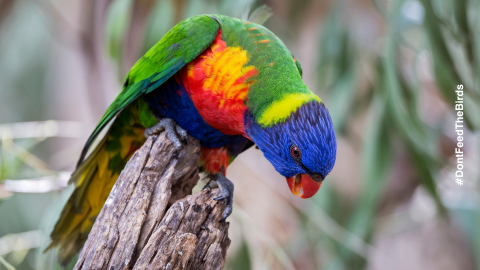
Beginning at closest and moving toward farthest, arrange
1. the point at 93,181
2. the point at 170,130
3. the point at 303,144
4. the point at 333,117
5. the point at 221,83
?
1. the point at 303,144
2. the point at 221,83
3. the point at 170,130
4. the point at 93,181
5. the point at 333,117

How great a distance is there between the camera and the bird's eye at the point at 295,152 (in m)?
0.88

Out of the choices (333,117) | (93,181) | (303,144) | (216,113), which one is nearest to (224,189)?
(216,113)

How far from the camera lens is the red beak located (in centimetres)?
93

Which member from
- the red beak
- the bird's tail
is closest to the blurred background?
the bird's tail

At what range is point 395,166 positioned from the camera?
291 cm

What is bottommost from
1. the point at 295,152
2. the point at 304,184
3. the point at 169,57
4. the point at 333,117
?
the point at 333,117

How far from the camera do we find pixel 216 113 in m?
1.05

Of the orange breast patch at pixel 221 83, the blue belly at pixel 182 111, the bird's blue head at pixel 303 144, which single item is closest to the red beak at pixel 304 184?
the bird's blue head at pixel 303 144

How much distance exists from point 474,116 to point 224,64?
147 cm

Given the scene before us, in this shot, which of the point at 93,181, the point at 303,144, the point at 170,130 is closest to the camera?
the point at 303,144

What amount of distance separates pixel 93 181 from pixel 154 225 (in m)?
0.47

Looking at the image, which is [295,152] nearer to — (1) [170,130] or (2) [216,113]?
(2) [216,113]

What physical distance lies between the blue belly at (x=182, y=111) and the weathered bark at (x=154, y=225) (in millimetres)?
124

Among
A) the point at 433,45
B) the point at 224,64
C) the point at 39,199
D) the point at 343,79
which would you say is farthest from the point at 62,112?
the point at 433,45
